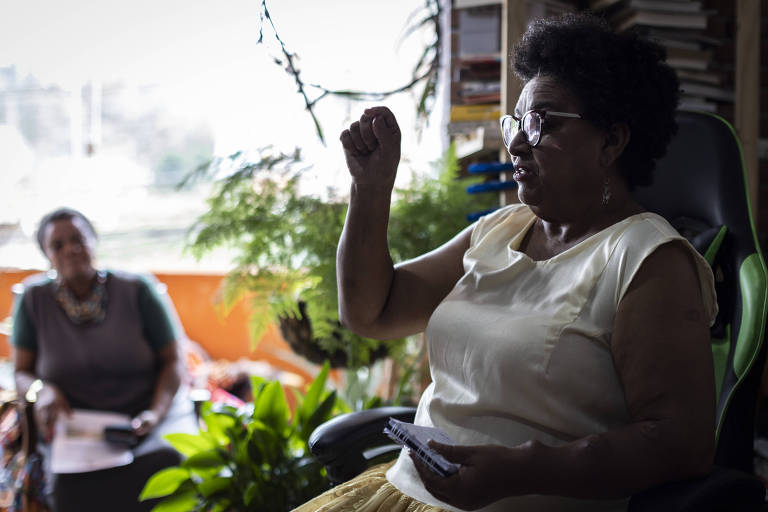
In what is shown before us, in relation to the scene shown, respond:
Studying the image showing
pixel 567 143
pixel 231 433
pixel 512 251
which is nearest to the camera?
pixel 567 143

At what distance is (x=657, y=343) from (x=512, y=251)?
0.32 meters

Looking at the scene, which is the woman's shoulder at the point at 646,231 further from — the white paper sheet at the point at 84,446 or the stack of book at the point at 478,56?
the white paper sheet at the point at 84,446

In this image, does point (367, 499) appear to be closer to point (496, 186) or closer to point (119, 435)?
point (496, 186)

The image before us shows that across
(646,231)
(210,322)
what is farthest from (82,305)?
(646,231)

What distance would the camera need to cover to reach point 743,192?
3.97ft

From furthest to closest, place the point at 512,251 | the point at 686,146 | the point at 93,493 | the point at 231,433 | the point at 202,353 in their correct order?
the point at 202,353, the point at 93,493, the point at 231,433, the point at 686,146, the point at 512,251

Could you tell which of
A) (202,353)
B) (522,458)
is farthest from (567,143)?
(202,353)

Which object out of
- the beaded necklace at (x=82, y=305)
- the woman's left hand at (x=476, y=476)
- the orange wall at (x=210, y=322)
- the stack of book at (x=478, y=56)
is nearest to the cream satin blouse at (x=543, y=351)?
the woman's left hand at (x=476, y=476)

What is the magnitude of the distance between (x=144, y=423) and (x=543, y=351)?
5.64 ft

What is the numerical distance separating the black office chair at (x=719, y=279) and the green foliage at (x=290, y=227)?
812mm

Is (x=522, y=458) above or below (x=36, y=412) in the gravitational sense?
above

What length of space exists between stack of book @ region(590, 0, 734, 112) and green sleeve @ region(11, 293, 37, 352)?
219cm

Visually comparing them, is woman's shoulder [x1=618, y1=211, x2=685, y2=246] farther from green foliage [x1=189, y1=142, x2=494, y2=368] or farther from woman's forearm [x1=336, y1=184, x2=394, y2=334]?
green foliage [x1=189, y1=142, x2=494, y2=368]

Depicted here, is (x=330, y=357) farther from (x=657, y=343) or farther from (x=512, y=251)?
(x=657, y=343)
